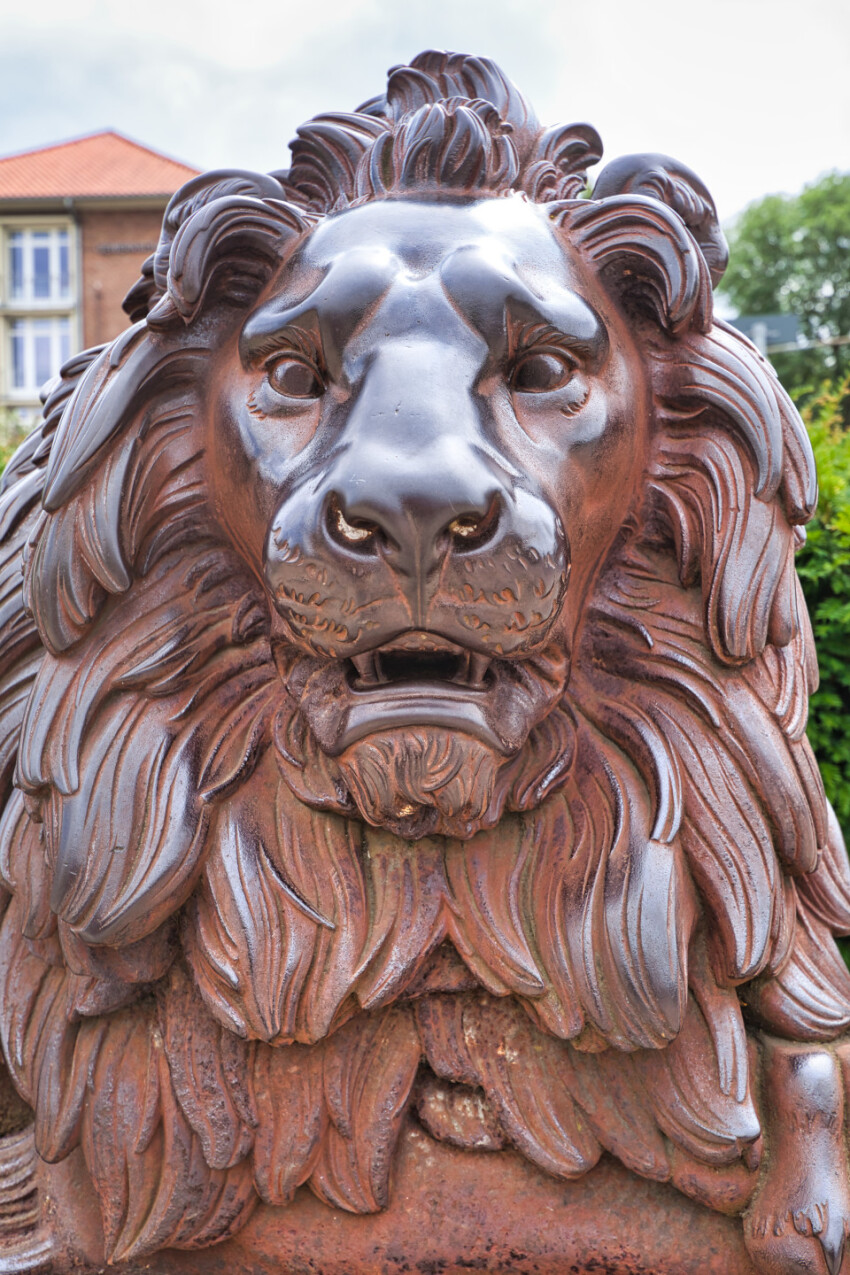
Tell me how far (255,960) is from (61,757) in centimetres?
26

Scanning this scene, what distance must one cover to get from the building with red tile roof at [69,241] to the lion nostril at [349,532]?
2259cm

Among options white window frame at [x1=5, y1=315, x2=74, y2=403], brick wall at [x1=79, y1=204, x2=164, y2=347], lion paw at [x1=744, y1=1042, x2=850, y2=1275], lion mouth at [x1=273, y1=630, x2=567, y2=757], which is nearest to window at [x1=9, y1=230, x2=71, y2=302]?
white window frame at [x1=5, y1=315, x2=74, y2=403]

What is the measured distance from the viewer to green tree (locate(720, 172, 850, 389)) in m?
24.7

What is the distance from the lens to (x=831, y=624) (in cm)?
212

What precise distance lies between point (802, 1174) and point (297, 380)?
84 cm

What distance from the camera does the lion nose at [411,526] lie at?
0.89 m

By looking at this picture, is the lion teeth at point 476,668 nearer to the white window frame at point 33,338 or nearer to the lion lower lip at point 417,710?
the lion lower lip at point 417,710

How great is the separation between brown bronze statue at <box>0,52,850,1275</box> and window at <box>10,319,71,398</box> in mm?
29033

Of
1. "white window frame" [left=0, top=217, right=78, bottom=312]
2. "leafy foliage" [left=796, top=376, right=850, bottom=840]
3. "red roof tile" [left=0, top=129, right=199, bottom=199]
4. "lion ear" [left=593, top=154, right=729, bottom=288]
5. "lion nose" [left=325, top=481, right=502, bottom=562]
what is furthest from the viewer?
"white window frame" [left=0, top=217, right=78, bottom=312]

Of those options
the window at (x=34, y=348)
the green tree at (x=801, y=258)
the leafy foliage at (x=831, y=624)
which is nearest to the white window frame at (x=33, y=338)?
the window at (x=34, y=348)

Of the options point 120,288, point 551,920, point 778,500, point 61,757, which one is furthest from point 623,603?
point 120,288

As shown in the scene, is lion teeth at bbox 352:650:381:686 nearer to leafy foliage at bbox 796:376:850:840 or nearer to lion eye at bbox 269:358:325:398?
lion eye at bbox 269:358:325:398

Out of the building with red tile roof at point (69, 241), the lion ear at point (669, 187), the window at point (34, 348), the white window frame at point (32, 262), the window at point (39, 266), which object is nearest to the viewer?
the lion ear at point (669, 187)

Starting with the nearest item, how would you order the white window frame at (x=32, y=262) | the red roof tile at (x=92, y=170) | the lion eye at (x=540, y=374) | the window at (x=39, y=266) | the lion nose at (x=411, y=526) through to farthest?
the lion nose at (x=411, y=526) < the lion eye at (x=540, y=374) < the red roof tile at (x=92, y=170) < the white window frame at (x=32, y=262) < the window at (x=39, y=266)
